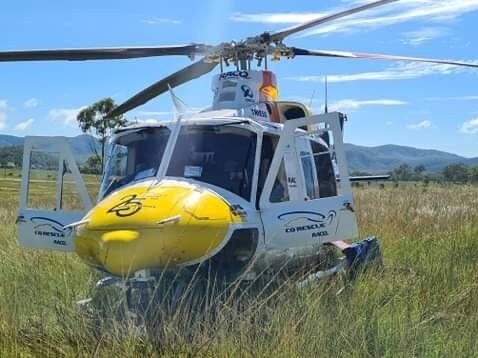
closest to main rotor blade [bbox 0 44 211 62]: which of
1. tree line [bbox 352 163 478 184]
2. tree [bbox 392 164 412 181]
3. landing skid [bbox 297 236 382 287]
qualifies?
landing skid [bbox 297 236 382 287]

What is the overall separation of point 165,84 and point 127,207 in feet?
11.9

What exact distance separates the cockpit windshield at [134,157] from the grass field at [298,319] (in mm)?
1202

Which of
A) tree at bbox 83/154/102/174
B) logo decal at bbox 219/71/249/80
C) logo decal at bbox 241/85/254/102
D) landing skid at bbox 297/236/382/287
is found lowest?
landing skid at bbox 297/236/382/287

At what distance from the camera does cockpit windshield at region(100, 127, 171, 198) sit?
6.85 m

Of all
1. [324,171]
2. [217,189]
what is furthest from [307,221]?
[324,171]

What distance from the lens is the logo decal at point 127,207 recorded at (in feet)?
18.4

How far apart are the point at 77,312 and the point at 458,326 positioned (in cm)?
310

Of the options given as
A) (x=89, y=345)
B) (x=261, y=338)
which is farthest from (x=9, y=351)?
(x=261, y=338)

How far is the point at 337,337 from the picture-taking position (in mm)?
4949

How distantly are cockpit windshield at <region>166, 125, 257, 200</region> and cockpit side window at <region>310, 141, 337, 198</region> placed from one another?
1978 mm

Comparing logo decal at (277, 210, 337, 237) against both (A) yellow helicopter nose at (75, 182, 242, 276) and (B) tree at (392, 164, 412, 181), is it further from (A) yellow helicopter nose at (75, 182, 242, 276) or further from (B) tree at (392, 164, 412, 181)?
(B) tree at (392, 164, 412, 181)

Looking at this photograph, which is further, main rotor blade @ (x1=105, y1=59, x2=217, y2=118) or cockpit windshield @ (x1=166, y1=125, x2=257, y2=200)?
main rotor blade @ (x1=105, y1=59, x2=217, y2=118)

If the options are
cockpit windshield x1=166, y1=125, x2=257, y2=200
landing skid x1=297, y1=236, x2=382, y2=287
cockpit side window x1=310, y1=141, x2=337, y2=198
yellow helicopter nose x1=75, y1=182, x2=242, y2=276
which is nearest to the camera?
yellow helicopter nose x1=75, y1=182, x2=242, y2=276

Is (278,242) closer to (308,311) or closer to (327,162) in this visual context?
(308,311)
